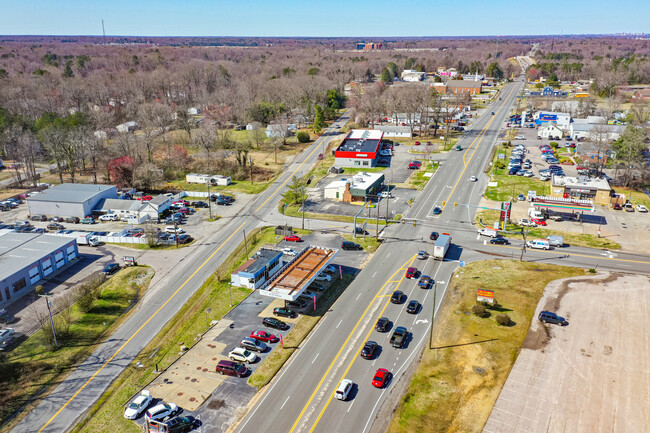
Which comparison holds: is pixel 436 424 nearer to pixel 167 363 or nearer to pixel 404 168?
pixel 167 363

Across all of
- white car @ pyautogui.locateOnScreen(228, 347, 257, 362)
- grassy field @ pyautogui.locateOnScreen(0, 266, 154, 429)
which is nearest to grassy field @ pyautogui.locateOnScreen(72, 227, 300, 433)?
white car @ pyautogui.locateOnScreen(228, 347, 257, 362)

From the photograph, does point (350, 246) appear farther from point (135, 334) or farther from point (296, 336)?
point (135, 334)


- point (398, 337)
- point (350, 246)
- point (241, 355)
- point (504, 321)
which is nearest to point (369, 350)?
point (398, 337)

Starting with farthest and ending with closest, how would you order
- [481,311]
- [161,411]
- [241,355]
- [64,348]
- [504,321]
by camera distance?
[481,311]
[504,321]
[64,348]
[241,355]
[161,411]

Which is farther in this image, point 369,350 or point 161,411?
point 369,350

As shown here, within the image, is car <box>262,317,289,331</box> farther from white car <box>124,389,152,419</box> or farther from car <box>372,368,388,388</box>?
white car <box>124,389,152,419</box>

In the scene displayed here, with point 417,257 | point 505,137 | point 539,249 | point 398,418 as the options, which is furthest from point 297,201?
point 505,137
